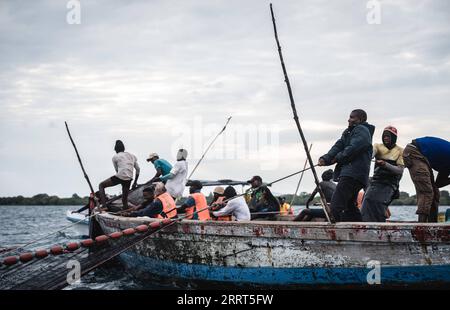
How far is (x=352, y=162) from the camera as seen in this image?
6785 millimetres

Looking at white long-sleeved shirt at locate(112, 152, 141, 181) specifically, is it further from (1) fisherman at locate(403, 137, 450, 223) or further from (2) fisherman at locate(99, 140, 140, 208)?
(1) fisherman at locate(403, 137, 450, 223)

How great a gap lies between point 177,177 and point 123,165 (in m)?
1.15

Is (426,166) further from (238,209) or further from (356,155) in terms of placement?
(238,209)

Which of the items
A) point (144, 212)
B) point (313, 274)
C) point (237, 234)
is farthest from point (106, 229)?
point (313, 274)

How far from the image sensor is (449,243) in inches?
221

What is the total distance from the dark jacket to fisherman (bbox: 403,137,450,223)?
0.51 m

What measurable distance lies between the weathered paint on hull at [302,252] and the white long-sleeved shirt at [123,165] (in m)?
3.07

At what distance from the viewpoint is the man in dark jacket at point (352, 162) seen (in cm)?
668

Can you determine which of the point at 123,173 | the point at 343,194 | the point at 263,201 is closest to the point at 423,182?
the point at 343,194

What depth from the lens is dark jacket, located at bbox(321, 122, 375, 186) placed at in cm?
666

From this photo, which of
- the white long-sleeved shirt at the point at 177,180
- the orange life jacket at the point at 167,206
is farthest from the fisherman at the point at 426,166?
the white long-sleeved shirt at the point at 177,180
